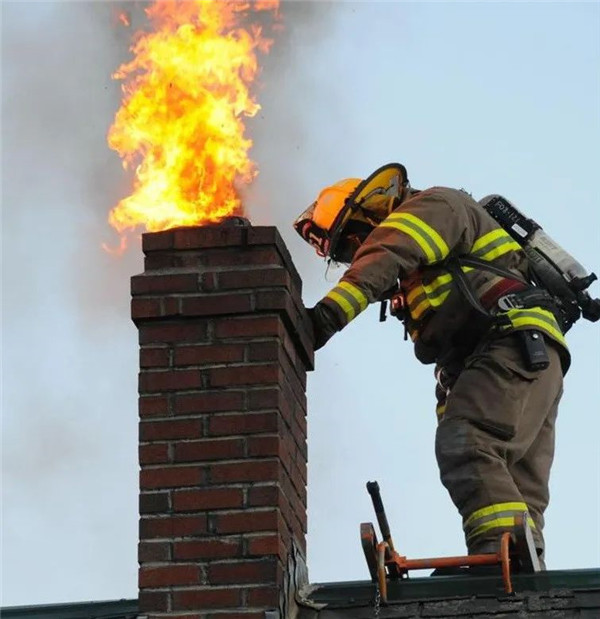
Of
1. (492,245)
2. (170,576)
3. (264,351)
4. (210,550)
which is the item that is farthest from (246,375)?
(492,245)

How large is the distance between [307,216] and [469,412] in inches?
63.8

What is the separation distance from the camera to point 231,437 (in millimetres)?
6109

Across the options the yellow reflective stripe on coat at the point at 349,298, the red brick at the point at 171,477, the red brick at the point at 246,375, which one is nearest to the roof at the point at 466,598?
the red brick at the point at 171,477

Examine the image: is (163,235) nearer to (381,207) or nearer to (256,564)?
(256,564)

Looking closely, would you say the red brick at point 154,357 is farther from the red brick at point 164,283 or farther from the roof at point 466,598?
the roof at point 466,598

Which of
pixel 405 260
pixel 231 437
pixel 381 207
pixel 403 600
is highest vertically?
pixel 381 207

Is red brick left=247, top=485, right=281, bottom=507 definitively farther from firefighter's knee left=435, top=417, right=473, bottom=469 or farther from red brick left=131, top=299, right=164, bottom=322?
firefighter's knee left=435, top=417, right=473, bottom=469

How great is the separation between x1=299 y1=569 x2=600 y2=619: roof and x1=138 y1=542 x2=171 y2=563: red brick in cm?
53

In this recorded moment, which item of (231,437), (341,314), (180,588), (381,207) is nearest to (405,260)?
(341,314)

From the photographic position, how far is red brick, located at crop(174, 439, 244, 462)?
6086 mm

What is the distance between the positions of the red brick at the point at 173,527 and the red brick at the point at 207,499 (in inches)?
1.4

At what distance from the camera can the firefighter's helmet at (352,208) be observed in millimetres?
8414

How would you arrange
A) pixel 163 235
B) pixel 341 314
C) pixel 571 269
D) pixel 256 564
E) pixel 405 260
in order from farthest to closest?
pixel 571 269, pixel 405 260, pixel 341 314, pixel 163 235, pixel 256 564

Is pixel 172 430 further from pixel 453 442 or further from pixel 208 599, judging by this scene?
pixel 453 442
